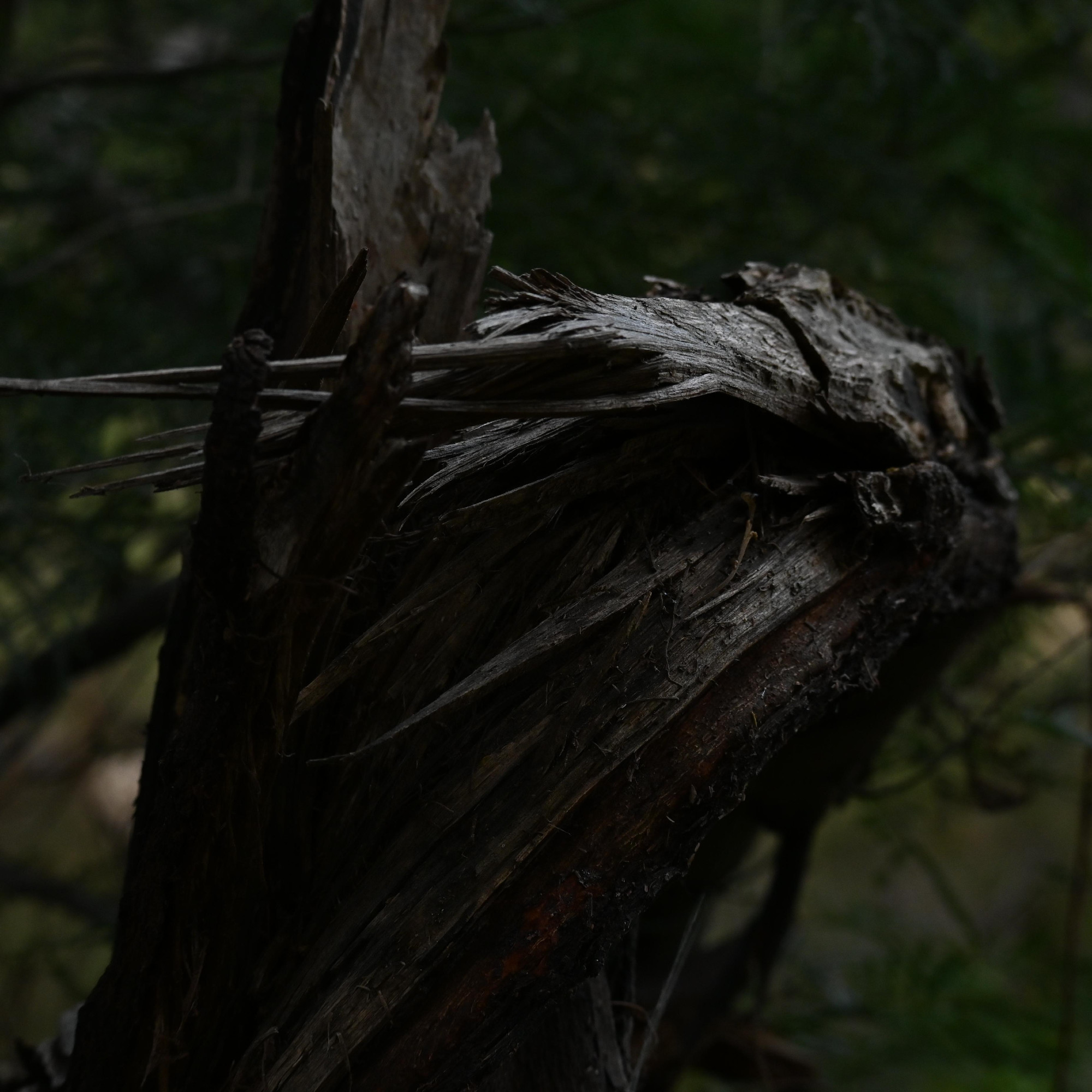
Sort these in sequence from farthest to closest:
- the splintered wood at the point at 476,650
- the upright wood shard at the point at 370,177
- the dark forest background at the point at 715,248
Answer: the dark forest background at the point at 715,248
the upright wood shard at the point at 370,177
the splintered wood at the point at 476,650

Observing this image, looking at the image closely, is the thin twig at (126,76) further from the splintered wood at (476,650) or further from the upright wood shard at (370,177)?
the splintered wood at (476,650)

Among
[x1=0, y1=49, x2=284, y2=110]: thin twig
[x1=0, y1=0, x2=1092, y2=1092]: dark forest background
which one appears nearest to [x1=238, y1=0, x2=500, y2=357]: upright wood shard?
[x1=0, y1=0, x2=1092, y2=1092]: dark forest background

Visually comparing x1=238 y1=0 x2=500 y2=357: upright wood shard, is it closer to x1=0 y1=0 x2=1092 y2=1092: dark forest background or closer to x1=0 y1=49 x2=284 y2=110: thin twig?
x1=0 y1=0 x2=1092 y2=1092: dark forest background

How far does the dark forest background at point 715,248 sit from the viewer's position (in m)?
1.29

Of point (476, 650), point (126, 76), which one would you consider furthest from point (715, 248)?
point (476, 650)

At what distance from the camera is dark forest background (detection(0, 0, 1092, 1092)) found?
129 cm

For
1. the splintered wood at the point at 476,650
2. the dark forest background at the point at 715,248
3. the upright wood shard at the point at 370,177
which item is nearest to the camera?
the splintered wood at the point at 476,650

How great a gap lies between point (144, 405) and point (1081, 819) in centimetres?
144

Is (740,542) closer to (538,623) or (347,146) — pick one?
(538,623)

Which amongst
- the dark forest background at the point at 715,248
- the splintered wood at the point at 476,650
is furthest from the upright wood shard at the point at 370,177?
the dark forest background at the point at 715,248

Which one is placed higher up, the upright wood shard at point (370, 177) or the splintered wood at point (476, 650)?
the upright wood shard at point (370, 177)

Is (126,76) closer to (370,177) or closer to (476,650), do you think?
(370,177)

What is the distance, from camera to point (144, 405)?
1.62 m

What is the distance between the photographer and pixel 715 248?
5.39ft
